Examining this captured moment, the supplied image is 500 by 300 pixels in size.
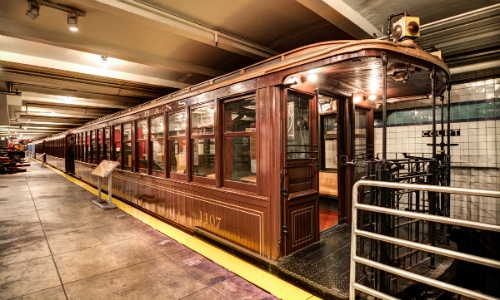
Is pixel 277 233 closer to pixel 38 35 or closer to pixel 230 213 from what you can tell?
pixel 230 213

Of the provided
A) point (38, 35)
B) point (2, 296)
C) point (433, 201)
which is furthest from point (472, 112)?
point (38, 35)

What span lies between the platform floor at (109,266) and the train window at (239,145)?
4.53 feet

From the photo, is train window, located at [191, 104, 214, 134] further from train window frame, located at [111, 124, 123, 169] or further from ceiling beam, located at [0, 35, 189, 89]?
train window frame, located at [111, 124, 123, 169]

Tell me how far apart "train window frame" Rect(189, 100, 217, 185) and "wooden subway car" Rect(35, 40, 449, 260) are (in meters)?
0.02

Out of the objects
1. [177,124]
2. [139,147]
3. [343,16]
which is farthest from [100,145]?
[343,16]

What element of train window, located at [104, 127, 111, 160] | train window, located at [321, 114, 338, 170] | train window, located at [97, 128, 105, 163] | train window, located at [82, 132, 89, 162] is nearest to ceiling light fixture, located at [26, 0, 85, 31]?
train window, located at [321, 114, 338, 170]

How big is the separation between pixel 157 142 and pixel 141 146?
3.56 ft

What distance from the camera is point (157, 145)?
6758mm

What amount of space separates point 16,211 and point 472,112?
1140cm

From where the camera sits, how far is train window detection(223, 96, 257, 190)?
4.38 metres

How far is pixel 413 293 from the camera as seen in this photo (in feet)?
8.85

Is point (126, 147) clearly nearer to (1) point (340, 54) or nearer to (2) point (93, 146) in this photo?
(2) point (93, 146)

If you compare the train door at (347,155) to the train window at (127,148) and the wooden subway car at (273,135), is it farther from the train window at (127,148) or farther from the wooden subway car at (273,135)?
Result: the train window at (127,148)

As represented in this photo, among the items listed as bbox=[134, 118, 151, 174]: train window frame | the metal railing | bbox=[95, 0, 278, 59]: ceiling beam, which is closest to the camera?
the metal railing
